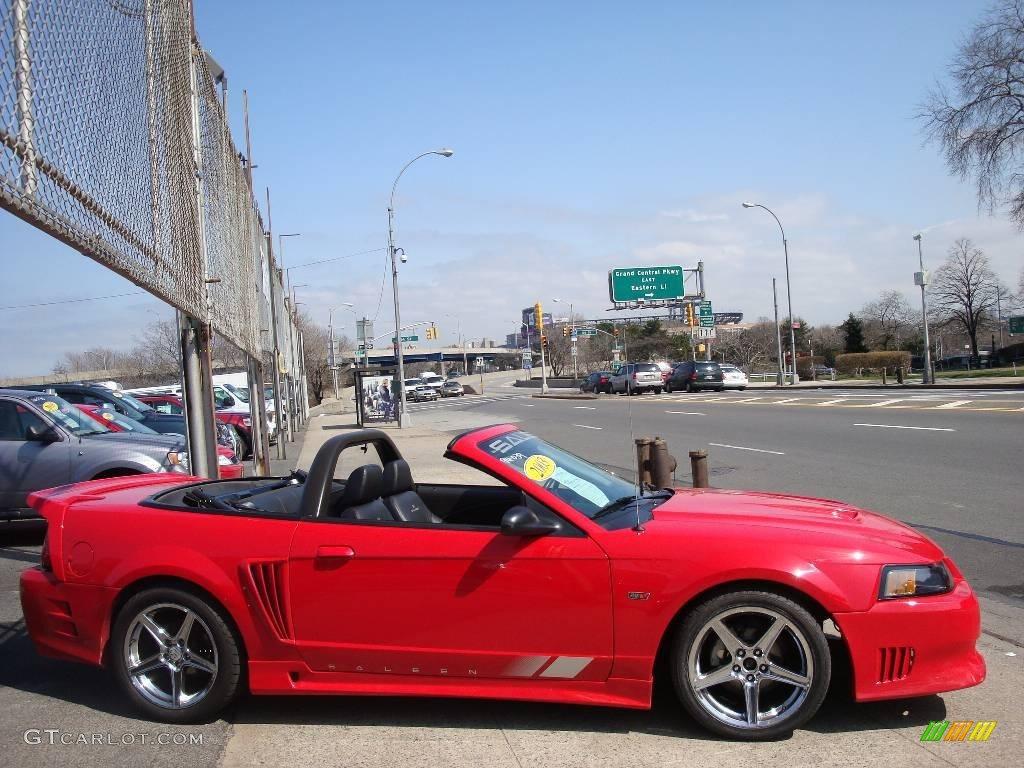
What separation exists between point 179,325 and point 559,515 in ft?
16.7

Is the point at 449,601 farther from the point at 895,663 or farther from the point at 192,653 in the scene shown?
the point at 895,663

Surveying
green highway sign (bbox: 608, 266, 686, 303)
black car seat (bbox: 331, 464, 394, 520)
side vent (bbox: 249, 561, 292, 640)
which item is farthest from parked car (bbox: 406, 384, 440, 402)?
side vent (bbox: 249, 561, 292, 640)

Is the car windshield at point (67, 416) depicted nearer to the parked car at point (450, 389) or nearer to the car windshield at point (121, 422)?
the car windshield at point (121, 422)

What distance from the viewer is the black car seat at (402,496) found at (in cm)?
467

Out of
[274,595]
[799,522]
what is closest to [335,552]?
[274,595]

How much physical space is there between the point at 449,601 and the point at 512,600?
11.2 inches

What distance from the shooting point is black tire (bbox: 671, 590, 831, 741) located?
367cm

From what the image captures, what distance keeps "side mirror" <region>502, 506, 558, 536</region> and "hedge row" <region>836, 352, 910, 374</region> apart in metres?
58.8

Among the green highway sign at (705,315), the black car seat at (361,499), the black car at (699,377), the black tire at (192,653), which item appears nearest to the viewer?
the black tire at (192,653)

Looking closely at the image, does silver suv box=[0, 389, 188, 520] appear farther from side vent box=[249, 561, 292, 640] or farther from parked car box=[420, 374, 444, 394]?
parked car box=[420, 374, 444, 394]

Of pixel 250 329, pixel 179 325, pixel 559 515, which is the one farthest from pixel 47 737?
pixel 250 329

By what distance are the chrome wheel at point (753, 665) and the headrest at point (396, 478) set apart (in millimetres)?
1813

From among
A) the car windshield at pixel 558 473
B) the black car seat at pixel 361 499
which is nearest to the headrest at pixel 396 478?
the black car seat at pixel 361 499

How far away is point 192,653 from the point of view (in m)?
4.18
